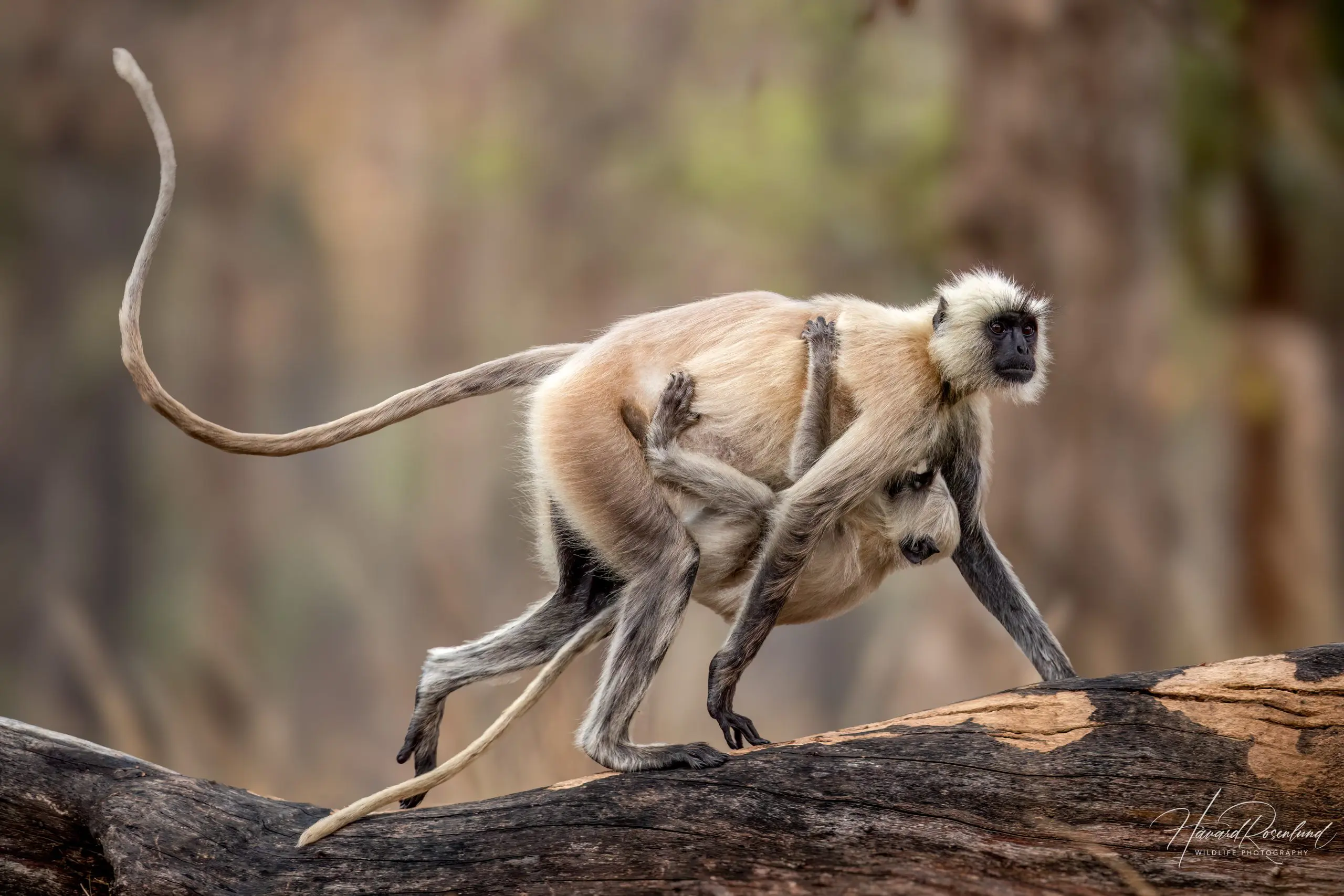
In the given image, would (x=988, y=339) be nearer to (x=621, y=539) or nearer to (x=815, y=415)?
(x=815, y=415)

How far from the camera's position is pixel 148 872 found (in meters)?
2.75

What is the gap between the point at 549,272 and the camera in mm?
9828

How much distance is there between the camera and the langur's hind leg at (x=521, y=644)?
11.5ft

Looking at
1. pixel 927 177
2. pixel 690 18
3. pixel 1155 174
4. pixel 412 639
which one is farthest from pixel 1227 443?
pixel 412 639

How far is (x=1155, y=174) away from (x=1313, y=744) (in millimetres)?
6817

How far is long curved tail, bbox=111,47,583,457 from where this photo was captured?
2920 mm

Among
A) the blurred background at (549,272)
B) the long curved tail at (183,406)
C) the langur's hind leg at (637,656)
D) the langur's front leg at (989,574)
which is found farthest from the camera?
the blurred background at (549,272)

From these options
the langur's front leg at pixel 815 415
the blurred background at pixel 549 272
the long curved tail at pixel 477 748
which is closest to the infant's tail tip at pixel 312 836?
the long curved tail at pixel 477 748

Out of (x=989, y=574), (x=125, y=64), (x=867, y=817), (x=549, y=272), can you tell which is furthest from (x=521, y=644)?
(x=549, y=272)

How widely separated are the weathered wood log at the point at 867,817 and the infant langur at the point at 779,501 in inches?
19.8

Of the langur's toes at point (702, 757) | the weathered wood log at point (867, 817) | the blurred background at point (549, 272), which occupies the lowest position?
the weathered wood log at point (867, 817)

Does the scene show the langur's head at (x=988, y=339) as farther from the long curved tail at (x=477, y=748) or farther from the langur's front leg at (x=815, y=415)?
the long curved tail at (x=477, y=748)

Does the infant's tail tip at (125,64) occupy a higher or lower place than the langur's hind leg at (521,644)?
higher

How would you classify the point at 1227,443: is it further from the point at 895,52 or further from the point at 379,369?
the point at 379,369
